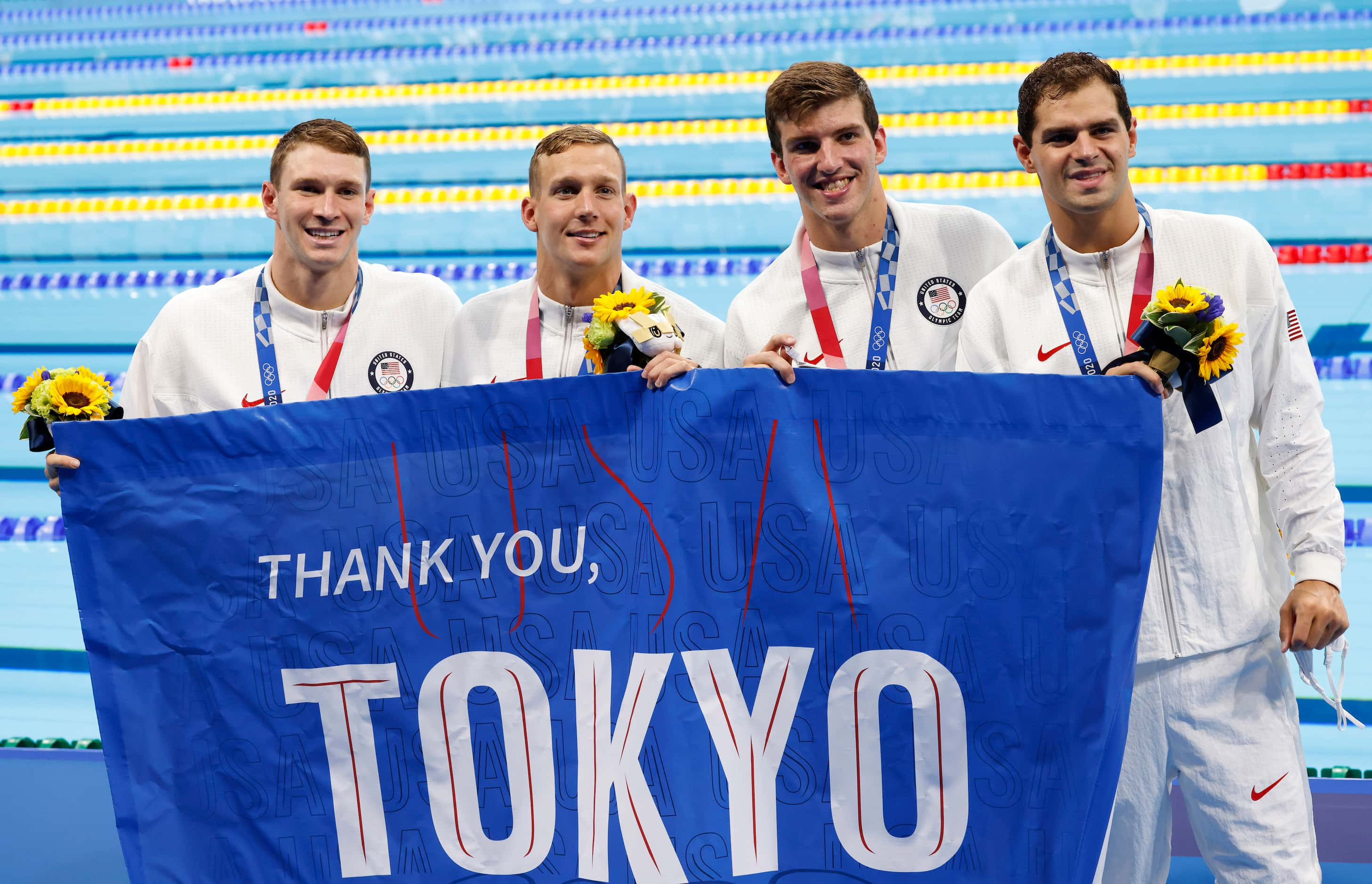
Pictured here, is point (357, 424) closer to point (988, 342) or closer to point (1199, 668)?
point (988, 342)

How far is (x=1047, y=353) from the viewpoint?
2088mm

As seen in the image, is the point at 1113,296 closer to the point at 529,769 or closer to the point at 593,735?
the point at 593,735

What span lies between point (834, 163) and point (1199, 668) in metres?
1.09

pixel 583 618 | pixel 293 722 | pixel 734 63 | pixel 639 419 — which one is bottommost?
pixel 293 722

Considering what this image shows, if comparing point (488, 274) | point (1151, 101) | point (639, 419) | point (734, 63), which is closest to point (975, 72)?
point (1151, 101)

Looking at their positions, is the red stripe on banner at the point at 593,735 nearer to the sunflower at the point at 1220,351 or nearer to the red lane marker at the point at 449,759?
the red lane marker at the point at 449,759

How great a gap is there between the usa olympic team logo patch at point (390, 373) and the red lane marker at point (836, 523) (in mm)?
936

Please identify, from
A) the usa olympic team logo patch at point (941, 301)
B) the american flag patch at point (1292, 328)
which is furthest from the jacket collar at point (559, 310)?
the american flag patch at point (1292, 328)

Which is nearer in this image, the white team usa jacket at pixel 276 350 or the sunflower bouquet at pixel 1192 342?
the sunflower bouquet at pixel 1192 342

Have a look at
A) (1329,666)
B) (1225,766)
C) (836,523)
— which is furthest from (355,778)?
(1329,666)

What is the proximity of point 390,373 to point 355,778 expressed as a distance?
2.75 ft

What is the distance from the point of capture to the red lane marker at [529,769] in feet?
6.75

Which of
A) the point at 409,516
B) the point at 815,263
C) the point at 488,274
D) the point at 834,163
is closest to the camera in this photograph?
the point at 409,516

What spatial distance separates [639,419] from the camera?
2.06 m
